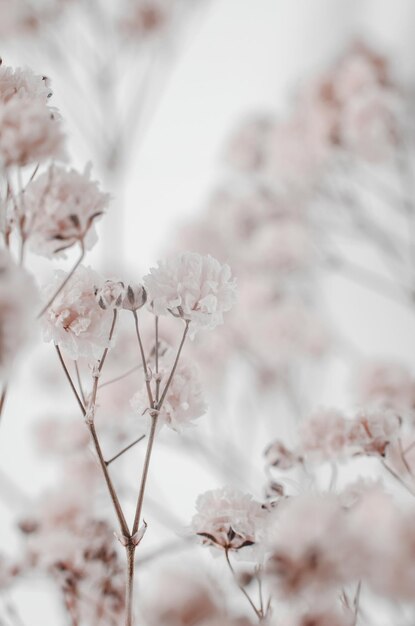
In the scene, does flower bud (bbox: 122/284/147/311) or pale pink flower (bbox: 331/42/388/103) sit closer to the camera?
flower bud (bbox: 122/284/147/311)

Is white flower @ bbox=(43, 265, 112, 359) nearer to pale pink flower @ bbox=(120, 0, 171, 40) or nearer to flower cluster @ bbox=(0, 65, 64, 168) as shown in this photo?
flower cluster @ bbox=(0, 65, 64, 168)

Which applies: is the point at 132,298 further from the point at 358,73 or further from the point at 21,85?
the point at 358,73

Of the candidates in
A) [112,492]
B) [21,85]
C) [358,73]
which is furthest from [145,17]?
[112,492]

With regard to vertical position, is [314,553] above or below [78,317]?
below

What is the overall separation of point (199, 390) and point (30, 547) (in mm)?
205

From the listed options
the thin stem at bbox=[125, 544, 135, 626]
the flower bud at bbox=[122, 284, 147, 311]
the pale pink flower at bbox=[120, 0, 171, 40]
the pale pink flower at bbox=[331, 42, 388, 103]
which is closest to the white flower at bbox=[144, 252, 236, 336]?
the flower bud at bbox=[122, 284, 147, 311]

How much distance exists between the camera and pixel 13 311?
0.67ft

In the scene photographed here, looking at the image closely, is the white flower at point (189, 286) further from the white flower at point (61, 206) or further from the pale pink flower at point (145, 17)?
the pale pink flower at point (145, 17)

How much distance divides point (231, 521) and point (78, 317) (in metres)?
0.12

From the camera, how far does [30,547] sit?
458 mm

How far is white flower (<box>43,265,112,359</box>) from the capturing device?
1.05 ft

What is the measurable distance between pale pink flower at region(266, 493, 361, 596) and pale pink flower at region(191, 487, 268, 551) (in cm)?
9

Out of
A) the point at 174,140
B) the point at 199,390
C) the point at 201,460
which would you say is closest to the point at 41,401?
the point at 201,460

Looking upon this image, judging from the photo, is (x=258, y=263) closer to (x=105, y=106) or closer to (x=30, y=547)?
(x=105, y=106)
